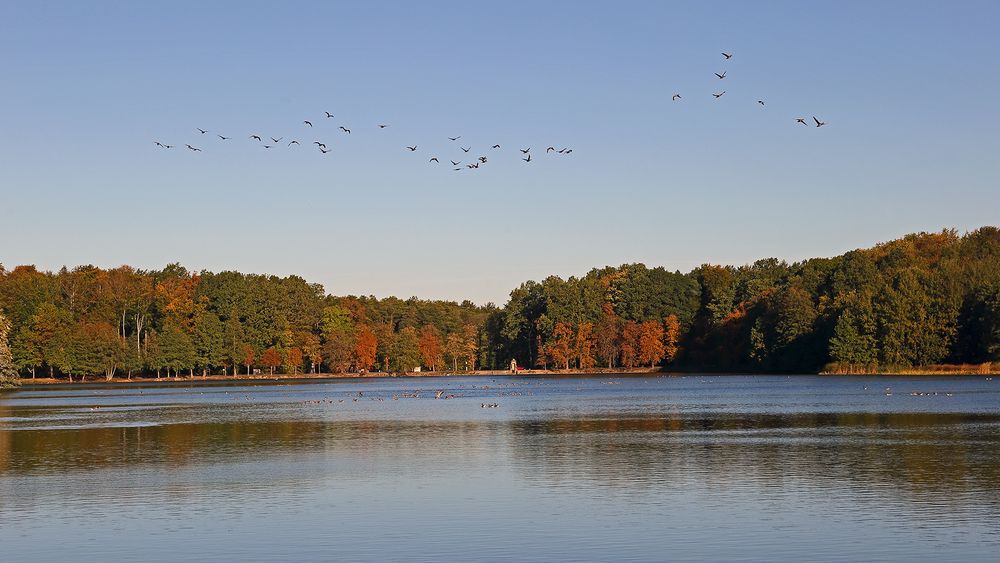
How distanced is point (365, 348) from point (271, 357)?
1705 centimetres

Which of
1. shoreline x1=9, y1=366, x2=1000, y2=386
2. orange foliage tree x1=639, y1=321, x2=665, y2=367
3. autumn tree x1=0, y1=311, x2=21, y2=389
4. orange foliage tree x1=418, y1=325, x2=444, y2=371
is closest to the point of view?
autumn tree x1=0, y1=311, x2=21, y2=389

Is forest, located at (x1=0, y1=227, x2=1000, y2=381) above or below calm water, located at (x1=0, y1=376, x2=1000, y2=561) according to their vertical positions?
above

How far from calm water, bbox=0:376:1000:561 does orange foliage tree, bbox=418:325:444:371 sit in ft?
420

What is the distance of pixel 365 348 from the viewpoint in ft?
577

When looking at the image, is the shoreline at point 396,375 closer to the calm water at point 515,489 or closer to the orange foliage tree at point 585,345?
the orange foliage tree at point 585,345

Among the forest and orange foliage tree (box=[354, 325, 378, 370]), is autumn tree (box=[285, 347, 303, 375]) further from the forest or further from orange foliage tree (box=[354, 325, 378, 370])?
orange foliage tree (box=[354, 325, 378, 370])

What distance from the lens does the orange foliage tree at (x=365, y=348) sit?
17575 cm

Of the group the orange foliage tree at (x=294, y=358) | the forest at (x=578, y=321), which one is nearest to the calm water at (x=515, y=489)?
Result: the forest at (x=578, y=321)

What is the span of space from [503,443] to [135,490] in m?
16.0

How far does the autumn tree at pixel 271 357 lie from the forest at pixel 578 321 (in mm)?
201

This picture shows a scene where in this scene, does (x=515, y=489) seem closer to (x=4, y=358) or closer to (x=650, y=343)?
(x=4, y=358)

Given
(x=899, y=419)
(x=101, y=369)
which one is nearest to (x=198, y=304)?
(x=101, y=369)

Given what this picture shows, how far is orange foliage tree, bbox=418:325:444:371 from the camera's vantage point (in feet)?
607

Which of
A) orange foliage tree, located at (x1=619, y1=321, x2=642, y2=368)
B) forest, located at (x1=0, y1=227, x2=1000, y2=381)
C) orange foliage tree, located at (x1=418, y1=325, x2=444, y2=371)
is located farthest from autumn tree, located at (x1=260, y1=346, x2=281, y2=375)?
orange foliage tree, located at (x1=619, y1=321, x2=642, y2=368)
